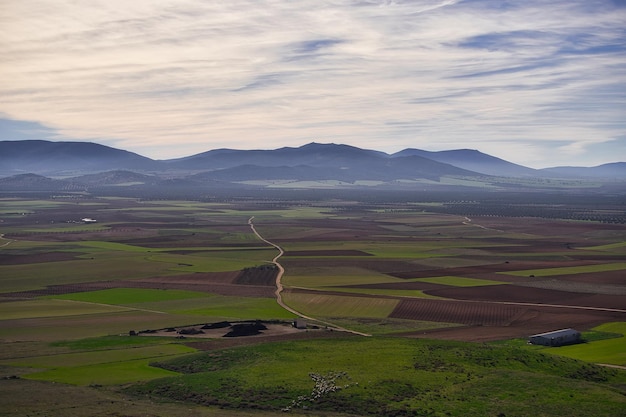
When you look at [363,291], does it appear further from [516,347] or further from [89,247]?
[89,247]

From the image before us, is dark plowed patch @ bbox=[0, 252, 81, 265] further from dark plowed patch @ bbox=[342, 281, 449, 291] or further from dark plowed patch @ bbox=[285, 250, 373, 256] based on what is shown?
dark plowed patch @ bbox=[342, 281, 449, 291]

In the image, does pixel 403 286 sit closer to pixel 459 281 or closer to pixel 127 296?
pixel 459 281

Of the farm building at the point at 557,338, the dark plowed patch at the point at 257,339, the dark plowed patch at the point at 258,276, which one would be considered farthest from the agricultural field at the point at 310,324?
the farm building at the point at 557,338

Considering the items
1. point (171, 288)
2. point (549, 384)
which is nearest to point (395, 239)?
point (171, 288)

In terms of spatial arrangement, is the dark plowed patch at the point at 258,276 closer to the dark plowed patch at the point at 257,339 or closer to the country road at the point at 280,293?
the country road at the point at 280,293

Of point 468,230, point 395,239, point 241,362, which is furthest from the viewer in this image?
point 468,230

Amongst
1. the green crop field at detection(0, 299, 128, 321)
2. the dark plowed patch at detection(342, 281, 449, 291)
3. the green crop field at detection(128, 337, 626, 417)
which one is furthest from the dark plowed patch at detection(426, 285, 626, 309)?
the green crop field at detection(0, 299, 128, 321)
